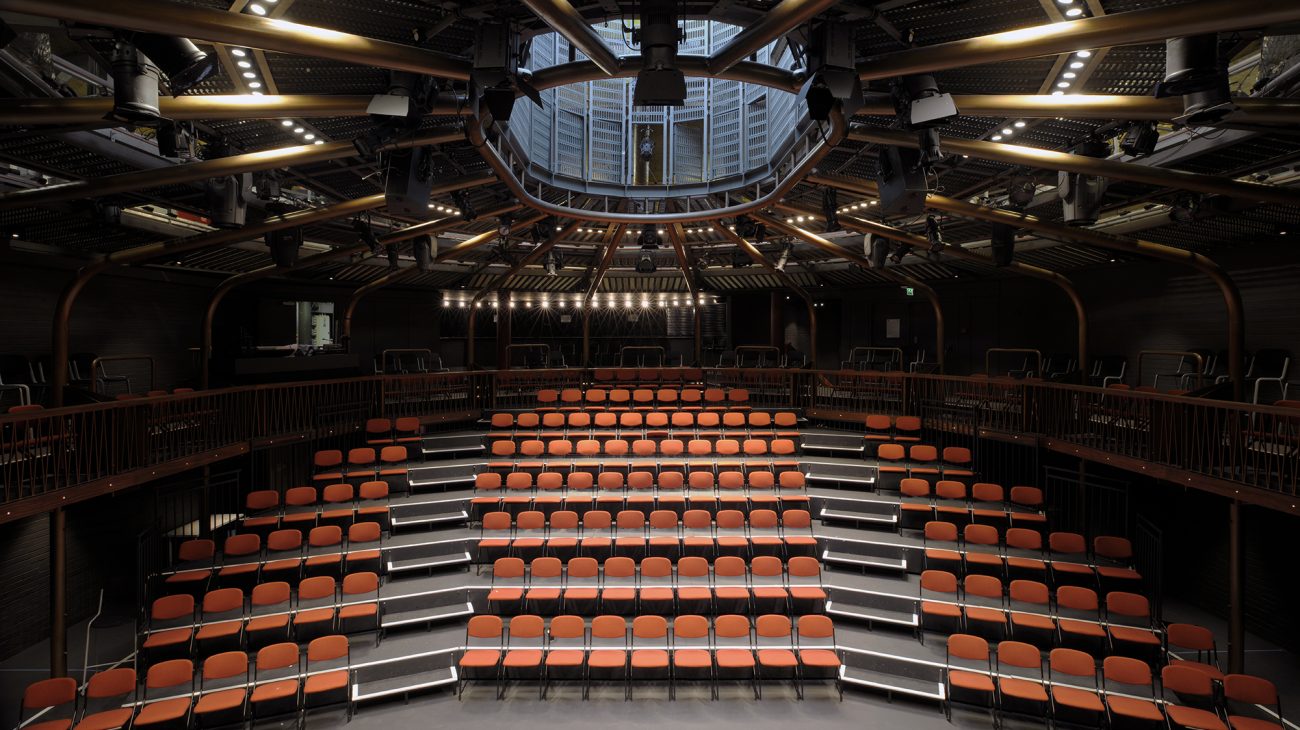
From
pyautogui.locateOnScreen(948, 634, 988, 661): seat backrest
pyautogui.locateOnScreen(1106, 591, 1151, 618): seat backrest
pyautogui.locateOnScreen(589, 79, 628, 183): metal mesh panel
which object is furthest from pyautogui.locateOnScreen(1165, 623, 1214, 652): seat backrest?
pyautogui.locateOnScreen(589, 79, 628, 183): metal mesh panel

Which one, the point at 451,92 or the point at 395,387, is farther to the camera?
the point at 395,387

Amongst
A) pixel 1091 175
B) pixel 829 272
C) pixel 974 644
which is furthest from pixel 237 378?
pixel 829 272

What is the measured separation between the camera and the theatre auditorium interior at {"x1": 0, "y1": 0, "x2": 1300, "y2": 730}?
595 cm

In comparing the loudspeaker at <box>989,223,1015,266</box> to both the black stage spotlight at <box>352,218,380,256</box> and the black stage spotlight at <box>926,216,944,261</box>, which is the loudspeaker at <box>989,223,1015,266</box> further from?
the black stage spotlight at <box>352,218,380,256</box>

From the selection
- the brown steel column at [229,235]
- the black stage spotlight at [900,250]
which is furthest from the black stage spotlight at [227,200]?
the black stage spotlight at [900,250]

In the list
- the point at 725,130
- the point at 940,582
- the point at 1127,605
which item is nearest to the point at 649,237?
the point at 725,130

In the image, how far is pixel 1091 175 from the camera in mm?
7867

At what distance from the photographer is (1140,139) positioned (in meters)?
7.25

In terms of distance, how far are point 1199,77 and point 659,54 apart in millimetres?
4293

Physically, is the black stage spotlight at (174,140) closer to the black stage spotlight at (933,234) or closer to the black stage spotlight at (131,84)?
the black stage spotlight at (131,84)

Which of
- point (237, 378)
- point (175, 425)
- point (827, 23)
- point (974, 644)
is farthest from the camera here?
point (237, 378)

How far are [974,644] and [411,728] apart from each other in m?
7.66

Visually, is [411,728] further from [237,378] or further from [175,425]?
[237,378]

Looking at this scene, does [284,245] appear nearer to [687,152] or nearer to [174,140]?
[174,140]
